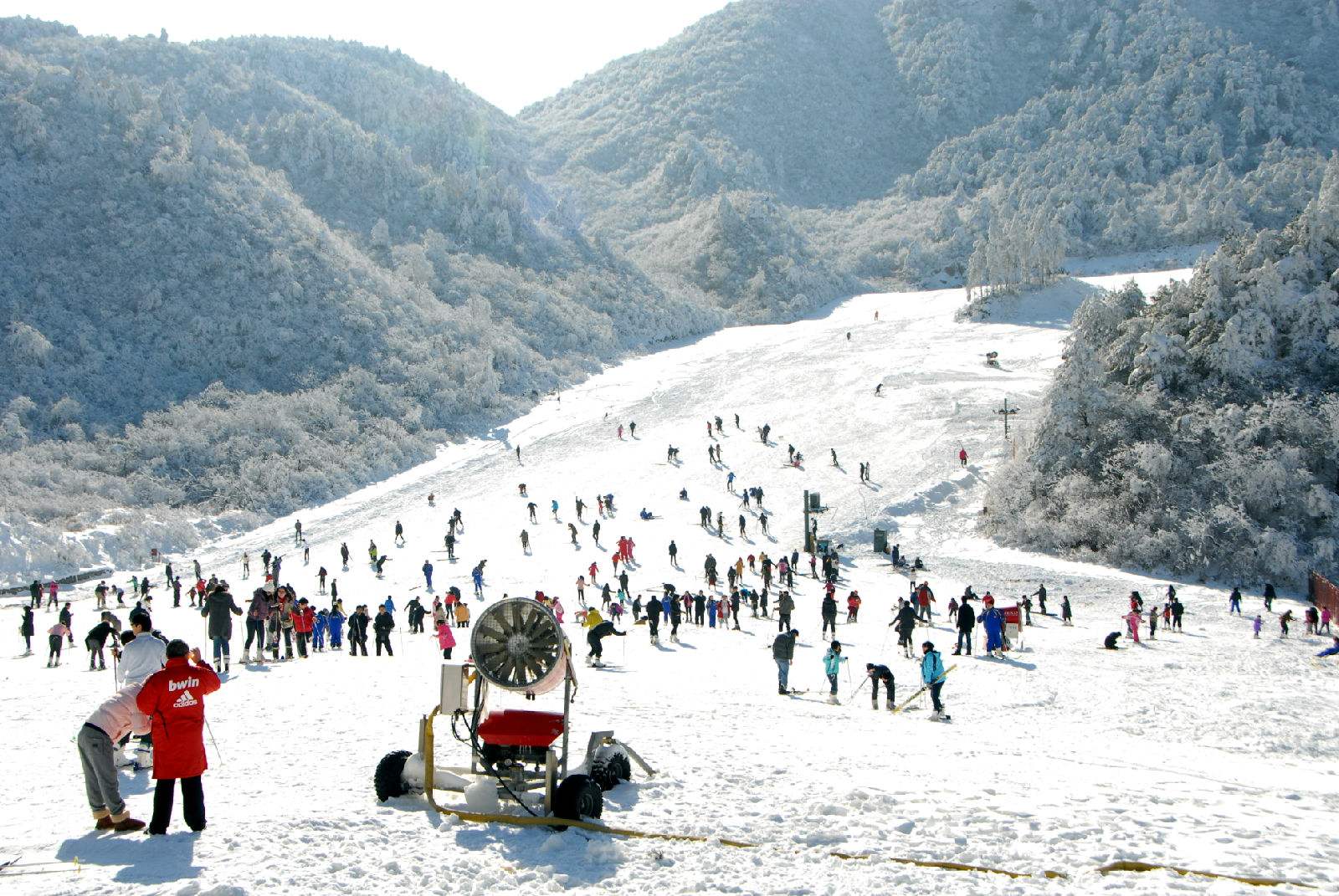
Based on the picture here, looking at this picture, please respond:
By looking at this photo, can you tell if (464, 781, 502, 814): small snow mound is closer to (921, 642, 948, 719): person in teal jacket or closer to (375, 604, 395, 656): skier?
(921, 642, 948, 719): person in teal jacket

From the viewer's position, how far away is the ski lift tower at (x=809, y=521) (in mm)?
33531

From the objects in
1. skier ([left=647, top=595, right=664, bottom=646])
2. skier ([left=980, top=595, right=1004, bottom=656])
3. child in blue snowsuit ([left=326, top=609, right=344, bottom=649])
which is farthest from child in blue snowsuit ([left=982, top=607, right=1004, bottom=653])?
child in blue snowsuit ([left=326, top=609, right=344, bottom=649])

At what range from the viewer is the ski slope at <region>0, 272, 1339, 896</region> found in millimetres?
6625

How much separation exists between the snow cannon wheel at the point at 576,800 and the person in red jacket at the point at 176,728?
224cm

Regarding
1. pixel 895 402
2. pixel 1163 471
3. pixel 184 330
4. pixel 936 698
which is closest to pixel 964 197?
pixel 895 402

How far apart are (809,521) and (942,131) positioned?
136 metres

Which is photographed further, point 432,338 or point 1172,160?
point 1172,160

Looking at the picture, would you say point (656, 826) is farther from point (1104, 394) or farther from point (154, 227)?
point (154, 227)

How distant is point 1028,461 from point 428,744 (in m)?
33.7

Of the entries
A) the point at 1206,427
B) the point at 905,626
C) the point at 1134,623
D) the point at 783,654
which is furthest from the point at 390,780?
the point at 1206,427

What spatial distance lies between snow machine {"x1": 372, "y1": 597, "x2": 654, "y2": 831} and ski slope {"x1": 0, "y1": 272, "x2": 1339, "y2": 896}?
0.25m

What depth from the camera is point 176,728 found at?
665 centimetres

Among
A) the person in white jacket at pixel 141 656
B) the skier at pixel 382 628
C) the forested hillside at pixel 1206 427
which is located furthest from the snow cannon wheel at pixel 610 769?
the forested hillside at pixel 1206 427

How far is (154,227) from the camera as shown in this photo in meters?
70.7
